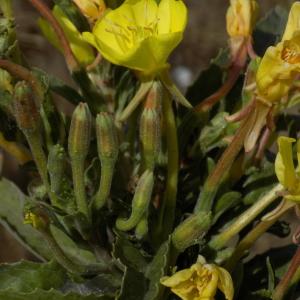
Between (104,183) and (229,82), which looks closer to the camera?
(104,183)

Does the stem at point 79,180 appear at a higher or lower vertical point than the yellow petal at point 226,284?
higher

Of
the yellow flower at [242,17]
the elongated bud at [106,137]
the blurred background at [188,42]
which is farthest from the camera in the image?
the blurred background at [188,42]

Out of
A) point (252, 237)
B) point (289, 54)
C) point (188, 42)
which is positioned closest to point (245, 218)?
point (252, 237)

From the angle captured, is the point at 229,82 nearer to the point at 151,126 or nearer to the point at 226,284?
the point at 151,126

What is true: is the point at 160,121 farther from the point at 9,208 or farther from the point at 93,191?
the point at 9,208

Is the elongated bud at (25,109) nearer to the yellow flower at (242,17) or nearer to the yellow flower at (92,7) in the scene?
the yellow flower at (92,7)

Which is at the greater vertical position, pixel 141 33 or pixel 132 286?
pixel 141 33

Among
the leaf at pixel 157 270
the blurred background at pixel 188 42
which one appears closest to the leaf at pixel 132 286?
the leaf at pixel 157 270

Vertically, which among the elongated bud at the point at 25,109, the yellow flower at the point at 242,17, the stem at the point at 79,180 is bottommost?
the stem at the point at 79,180
